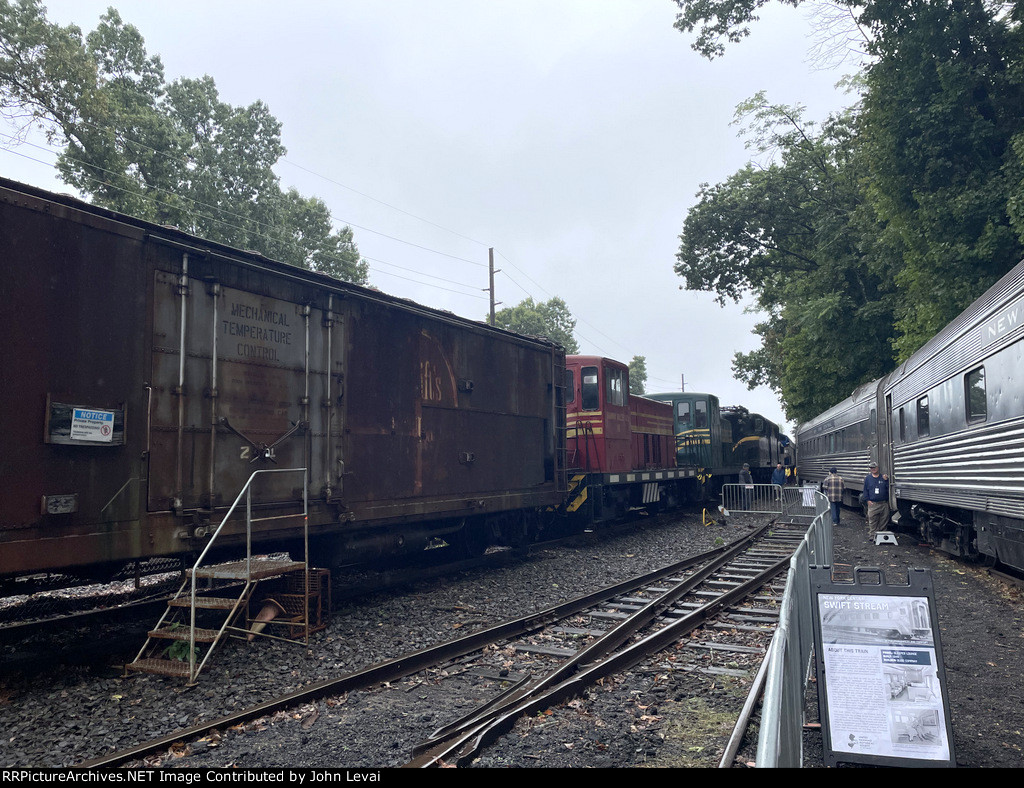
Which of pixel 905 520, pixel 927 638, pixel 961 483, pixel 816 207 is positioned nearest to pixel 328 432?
pixel 927 638

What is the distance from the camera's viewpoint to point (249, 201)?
28656 mm

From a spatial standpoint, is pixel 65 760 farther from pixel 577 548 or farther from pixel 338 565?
pixel 577 548

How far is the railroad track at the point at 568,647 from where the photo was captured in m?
4.48

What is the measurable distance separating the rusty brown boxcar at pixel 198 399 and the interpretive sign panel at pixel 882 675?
5136mm

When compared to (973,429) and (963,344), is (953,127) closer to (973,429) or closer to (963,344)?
(963,344)

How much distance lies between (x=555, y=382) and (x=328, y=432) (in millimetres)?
6083

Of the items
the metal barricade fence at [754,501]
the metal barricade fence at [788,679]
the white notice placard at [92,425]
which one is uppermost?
the white notice placard at [92,425]

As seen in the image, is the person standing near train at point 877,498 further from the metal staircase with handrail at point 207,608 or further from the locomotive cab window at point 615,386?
the metal staircase with handrail at point 207,608

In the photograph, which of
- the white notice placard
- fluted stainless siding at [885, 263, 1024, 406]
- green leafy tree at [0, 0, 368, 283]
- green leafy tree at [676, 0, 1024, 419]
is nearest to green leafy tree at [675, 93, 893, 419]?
green leafy tree at [676, 0, 1024, 419]

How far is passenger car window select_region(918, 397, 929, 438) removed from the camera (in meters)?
12.5

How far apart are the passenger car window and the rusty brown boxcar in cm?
802

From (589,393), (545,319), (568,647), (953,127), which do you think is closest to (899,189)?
(953,127)

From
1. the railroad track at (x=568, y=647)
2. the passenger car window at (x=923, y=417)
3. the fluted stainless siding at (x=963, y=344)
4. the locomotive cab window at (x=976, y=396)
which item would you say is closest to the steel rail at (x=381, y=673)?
the railroad track at (x=568, y=647)

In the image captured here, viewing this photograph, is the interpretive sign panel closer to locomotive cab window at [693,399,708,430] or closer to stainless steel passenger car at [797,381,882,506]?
stainless steel passenger car at [797,381,882,506]
